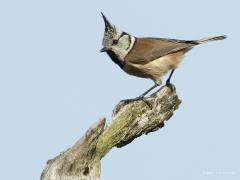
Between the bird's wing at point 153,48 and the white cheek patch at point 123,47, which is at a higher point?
the white cheek patch at point 123,47

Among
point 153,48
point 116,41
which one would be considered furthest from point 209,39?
point 116,41

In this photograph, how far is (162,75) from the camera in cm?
944

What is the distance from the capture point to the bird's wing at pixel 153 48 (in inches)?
370

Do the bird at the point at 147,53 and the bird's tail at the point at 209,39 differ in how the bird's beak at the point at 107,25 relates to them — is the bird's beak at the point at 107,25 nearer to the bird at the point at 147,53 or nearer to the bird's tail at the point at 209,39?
the bird at the point at 147,53

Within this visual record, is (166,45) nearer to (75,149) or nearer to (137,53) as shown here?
(137,53)

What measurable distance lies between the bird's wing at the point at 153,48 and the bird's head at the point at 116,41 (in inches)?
4.8

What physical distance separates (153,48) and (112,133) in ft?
8.73

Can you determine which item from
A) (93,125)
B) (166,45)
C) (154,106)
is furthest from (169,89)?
(93,125)

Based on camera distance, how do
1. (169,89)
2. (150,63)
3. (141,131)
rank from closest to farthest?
(141,131) < (169,89) < (150,63)

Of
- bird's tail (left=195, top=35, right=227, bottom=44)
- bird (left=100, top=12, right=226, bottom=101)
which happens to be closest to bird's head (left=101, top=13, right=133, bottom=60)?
bird (left=100, top=12, right=226, bottom=101)

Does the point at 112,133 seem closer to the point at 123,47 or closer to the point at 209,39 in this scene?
the point at 123,47

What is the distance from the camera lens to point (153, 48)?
9578 millimetres

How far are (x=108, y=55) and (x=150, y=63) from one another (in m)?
0.78

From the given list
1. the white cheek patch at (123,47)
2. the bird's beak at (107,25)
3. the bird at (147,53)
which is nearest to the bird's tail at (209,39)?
the bird at (147,53)
